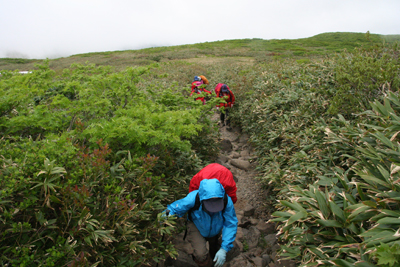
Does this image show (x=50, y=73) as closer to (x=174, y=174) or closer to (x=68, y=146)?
(x=68, y=146)

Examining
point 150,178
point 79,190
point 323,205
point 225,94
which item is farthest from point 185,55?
point 323,205

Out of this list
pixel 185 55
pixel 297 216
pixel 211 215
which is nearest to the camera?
pixel 297 216

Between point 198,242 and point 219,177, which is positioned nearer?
point 219,177

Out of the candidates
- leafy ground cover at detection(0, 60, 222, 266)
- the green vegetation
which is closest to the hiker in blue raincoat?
the green vegetation

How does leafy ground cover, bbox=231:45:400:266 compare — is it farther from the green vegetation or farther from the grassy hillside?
the grassy hillside

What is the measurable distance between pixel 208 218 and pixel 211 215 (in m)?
0.07

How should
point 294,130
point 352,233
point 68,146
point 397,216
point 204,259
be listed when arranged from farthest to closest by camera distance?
point 294,130
point 204,259
point 68,146
point 352,233
point 397,216

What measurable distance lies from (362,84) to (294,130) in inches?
57.9

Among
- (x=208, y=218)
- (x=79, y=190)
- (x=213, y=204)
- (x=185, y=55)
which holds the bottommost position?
(x=208, y=218)

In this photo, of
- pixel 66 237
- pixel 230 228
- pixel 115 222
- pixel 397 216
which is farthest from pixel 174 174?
pixel 397 216

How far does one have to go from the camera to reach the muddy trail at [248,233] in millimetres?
3584

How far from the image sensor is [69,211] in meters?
2.24

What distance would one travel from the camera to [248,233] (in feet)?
14.4

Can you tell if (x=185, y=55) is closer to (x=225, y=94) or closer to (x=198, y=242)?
(x=225, y=94)
